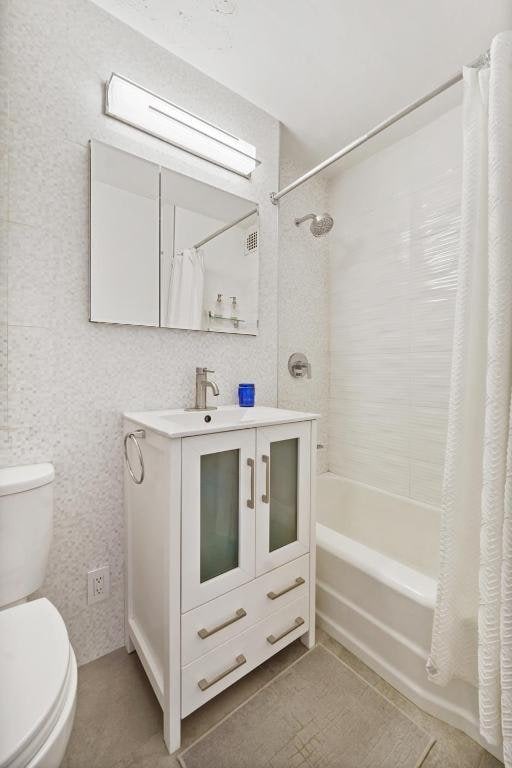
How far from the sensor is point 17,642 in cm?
76

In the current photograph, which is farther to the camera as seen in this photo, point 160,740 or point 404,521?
point 404,521

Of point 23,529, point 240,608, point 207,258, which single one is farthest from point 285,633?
point 207,258

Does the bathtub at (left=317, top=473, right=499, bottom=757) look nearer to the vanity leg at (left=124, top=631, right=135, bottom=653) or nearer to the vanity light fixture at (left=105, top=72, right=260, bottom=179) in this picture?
the vanity leg at (left=124, top=631, right=135, bottom=653)

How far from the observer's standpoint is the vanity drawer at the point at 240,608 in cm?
102

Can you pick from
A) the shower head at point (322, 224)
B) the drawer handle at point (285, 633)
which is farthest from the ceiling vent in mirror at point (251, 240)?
the drawer handle at point (285, 633)

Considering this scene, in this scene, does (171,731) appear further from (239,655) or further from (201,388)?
(201,388)

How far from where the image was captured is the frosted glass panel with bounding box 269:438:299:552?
1258 mm

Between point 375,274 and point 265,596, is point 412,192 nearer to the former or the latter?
point 375,274

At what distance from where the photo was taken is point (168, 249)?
1.41 metres

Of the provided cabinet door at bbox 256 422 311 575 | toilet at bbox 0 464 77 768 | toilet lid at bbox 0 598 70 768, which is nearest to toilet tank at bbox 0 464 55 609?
toilet at bbox 0 464 77 768

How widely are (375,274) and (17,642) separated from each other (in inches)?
84.0

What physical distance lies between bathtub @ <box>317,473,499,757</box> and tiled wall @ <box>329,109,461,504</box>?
0.82 feet

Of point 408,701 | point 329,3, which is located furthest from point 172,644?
point 329,3

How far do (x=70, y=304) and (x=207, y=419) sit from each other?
2.10 ft
